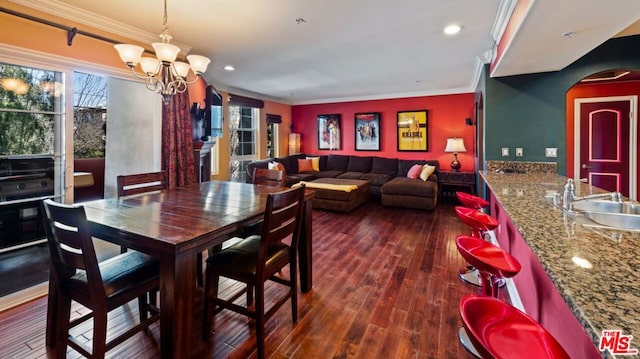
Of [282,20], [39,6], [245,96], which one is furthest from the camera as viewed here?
[245,96]

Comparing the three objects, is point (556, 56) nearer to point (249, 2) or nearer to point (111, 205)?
point (249, 2)

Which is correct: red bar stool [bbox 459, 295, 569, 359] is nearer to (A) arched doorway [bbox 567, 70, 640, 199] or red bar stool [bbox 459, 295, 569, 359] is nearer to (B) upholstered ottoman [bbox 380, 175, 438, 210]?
(B) upholstered ottoman [bbox 380, 175, 438, 210]

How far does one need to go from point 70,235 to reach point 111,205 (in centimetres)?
64

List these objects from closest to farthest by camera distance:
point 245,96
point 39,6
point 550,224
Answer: point 550,224 < point 39,6 < point 245,96

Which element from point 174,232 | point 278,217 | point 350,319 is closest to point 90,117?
point 174,232

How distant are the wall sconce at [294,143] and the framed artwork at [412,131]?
2.75 metres

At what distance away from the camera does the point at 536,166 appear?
361cm

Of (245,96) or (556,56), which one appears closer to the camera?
(556,56)

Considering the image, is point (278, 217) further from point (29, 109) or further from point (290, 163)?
point (290, 163)

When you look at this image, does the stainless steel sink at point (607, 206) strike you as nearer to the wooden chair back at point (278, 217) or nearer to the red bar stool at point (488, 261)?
the red bar stool at point (488, 261)

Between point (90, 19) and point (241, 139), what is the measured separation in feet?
14.2

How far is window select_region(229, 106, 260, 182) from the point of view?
6.77 metres

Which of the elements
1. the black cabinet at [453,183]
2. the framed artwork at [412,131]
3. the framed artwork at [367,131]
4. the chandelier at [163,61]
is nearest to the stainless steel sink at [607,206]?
the chandelier at [163,61]

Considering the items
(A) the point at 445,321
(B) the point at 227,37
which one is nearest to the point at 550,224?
(A) the point at 445,321
